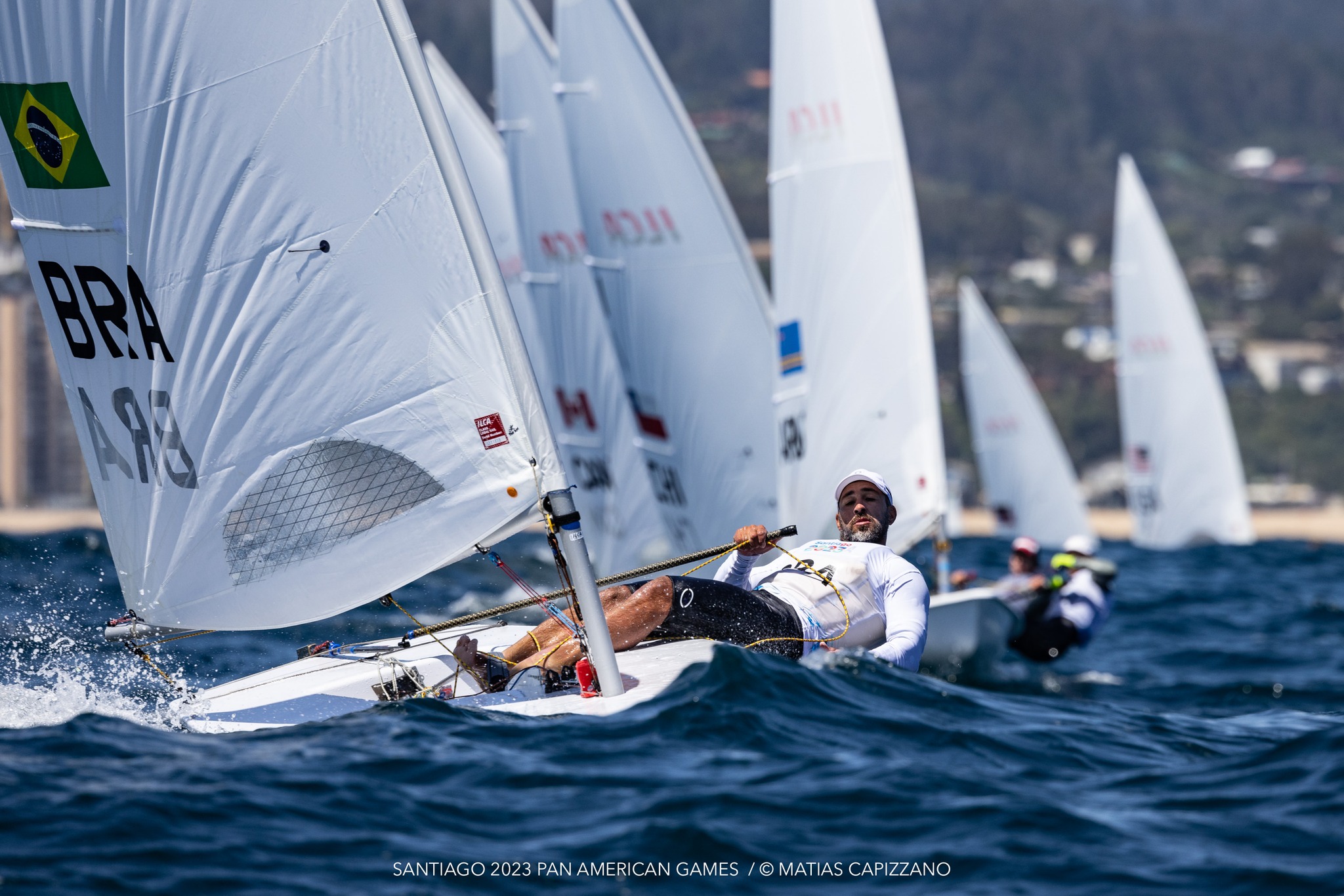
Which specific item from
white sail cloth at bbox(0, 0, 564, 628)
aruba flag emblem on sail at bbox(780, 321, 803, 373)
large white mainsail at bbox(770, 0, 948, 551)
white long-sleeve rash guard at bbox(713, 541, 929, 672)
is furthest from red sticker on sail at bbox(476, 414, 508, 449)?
aruba flag emblem on sail at bbox(780, 321, 803, 373)

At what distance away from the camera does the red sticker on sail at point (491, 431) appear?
550cm

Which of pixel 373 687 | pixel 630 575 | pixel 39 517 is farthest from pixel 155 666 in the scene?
pixel 39 517

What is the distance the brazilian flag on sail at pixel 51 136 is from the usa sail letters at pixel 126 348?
29cm

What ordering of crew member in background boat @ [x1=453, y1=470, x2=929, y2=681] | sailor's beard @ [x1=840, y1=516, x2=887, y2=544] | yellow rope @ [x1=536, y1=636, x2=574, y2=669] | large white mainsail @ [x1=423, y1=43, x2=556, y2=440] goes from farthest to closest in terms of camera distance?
large white mainsail @ [x1=423, y1=43, x2=556, y2=440] < sailor's beard @ [x1=840, y1=516, x2=887, y2=544] < crew member in background boat @ [x1=453, y1=470, x2=929, y2=681] < yellow rope @ [x1=536, y1=636, x2=574, y2=669]

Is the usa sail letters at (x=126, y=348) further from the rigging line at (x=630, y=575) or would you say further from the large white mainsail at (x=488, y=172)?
the large white mainsail at (x=488, y=172)

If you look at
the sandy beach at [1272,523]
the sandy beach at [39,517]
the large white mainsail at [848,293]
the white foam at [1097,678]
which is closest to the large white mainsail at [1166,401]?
the large white mainsail at [848,293]

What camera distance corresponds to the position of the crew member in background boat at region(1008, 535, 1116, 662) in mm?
10602

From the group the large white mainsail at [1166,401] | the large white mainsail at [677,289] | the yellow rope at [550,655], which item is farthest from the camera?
the large white mainsail at [1166,401]

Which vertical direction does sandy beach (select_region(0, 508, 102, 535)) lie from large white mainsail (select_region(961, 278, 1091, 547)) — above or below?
below

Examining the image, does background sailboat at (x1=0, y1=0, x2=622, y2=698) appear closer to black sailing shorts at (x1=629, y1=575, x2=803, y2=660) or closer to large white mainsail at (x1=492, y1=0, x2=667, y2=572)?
black sailing shorts at (x1=629, y1=575, x2=803, y2=660)

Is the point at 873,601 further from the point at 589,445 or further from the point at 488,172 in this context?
the point at 488,172

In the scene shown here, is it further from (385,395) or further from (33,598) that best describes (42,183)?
(33,598)

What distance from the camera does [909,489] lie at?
1088cm

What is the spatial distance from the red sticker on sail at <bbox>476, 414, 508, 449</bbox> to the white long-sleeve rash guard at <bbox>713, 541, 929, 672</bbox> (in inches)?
45.6
